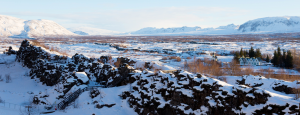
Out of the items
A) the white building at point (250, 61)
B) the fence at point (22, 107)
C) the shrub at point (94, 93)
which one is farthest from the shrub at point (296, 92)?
the white building at point (250, 61)

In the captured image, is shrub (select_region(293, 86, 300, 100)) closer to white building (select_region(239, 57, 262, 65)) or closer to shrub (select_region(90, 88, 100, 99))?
shrub (select_region(90, 88, 100, 99))

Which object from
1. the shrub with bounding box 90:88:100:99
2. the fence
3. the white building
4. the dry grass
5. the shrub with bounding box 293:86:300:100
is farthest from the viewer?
the white building

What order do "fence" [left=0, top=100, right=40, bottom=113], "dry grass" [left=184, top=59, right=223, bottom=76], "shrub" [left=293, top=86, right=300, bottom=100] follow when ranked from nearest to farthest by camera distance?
1. "shrub" [left=293, top=86, right=300, bottom=100]
2. "fence" [left=0, top=100, right=40, bottom=113]
3. "dry grass" [left=184, top=59, right=223, bottom=76]

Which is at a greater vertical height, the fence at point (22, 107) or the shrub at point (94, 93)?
the shrub at point (94, 93)

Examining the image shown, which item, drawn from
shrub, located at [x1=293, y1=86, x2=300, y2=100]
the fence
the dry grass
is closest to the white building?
Answer: the dry grass

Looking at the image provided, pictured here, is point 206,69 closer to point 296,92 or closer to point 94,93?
point 296,92

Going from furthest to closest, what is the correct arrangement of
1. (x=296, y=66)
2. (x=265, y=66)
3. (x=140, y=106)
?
(x=265, y=66)
(x=296, y=66)
(x=140, y=106)

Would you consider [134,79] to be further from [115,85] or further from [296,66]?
[296,66]

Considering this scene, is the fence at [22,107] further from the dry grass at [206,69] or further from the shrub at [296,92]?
the dry grass at [206,69]

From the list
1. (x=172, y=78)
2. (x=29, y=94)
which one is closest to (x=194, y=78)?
(x=172, y=78)

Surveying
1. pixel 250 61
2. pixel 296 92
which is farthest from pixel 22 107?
pixel 250 61

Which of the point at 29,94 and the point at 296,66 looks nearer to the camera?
the point at 29,94
